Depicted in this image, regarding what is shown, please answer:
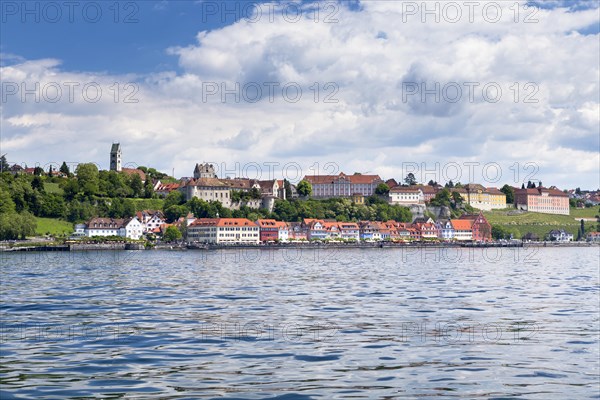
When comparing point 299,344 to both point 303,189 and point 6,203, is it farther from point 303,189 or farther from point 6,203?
point 303,189

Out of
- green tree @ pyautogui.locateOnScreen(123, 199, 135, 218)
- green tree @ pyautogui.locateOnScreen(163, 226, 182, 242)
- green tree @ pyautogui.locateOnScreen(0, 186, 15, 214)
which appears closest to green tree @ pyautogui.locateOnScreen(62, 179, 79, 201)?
green tree @ pyautogui.locateOnScreen(123, 199, 135, 218)

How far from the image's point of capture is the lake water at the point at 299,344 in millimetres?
15219

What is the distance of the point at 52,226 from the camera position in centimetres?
14338

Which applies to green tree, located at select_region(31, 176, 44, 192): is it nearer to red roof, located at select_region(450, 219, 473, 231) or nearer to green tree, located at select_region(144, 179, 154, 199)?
green tree, located at select_region(144, 179, 154, 199)

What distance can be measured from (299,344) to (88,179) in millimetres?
155153

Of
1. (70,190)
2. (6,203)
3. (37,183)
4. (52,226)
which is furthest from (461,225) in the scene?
(6,203)

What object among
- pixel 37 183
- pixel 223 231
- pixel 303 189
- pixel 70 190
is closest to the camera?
pixel 223 231

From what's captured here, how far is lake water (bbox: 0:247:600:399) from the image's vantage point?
1522 centimetres

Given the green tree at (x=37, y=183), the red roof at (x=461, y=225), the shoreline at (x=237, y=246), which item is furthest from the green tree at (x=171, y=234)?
the red roof at (x=461, y=225)

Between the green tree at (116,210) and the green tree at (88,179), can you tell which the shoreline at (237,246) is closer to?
the green tree at (116,210)

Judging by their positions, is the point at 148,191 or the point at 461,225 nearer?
the point at 148,191

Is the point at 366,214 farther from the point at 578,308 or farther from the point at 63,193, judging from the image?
the point at 578,308

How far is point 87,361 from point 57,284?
2552 cm

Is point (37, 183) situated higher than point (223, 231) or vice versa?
point (37, 183)
